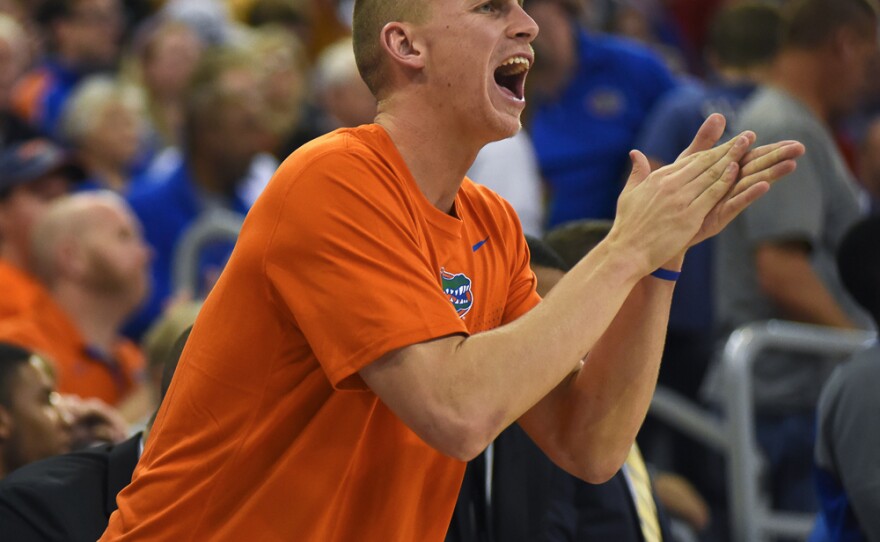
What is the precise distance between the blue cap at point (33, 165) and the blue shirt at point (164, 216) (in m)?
0.32

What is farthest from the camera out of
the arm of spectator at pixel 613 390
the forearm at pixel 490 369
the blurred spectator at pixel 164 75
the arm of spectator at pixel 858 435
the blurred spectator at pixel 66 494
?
the blurred spectator at pixel 164 75

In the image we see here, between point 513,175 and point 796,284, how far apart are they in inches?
50.4

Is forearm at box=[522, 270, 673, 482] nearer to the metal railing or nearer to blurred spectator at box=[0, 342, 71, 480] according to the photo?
blurred spectator at box=[0, 342, 71, 480]

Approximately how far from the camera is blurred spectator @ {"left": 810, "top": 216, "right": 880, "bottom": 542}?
3479 mm

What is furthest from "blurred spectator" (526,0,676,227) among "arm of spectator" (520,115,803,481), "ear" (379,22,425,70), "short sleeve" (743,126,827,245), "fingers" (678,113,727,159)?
"ear" (379,22,425,70)

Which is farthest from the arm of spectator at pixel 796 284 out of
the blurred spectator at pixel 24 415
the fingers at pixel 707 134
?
the fingers at pixel 707 134

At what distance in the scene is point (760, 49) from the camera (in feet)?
20.6

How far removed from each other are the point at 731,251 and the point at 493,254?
3.13 meters

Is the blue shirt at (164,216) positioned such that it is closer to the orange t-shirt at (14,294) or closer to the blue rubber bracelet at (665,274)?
the orange t-shirt at (14,294)

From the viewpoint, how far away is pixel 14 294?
5.53 metres

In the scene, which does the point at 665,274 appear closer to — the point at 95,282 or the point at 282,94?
the point at 95,282

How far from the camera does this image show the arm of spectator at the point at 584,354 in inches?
81.6

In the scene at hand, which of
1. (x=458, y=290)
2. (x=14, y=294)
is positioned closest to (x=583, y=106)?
(x=14, y=294)

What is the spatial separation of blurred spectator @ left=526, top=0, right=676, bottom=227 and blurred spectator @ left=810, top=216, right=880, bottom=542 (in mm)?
2454
